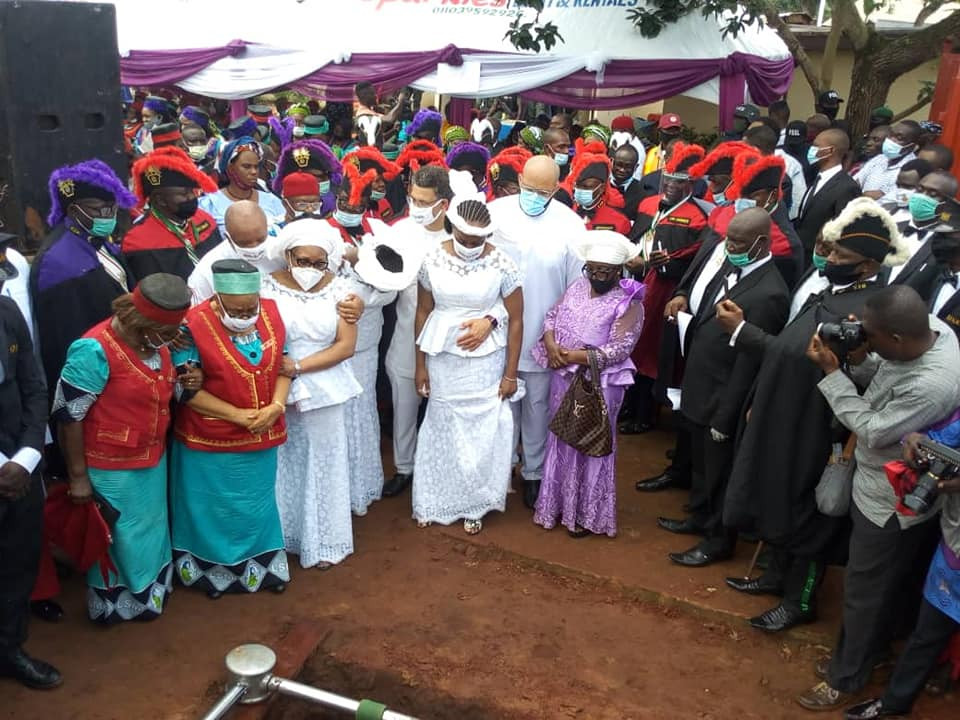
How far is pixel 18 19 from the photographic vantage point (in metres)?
3.62

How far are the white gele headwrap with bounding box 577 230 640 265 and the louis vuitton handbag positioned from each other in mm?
519

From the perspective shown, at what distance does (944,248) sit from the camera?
14.9 ft

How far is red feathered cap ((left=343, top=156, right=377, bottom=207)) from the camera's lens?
5.47 m

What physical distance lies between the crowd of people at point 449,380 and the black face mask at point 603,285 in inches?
1.3

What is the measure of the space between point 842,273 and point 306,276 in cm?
254

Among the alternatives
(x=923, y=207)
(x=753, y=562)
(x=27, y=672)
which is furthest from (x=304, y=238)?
(x=923, y=207)

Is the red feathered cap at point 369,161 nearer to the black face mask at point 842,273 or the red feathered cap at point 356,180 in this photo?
the red feathered cap at point 356,180

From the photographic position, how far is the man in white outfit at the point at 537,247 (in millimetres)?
5027

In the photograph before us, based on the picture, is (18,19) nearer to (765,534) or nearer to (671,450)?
(765,534)

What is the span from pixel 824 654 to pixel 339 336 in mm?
2884

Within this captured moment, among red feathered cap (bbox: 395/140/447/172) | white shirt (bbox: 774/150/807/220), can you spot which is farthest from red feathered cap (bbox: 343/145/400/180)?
white shirt (bbox: 774/150/807/220)

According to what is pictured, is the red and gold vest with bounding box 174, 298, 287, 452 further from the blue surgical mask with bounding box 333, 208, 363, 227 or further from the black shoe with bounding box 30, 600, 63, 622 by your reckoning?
the blue surgical mask with bounding box 333, 208, 363, 227

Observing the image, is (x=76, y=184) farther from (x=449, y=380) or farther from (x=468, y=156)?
(x=468, y=156)

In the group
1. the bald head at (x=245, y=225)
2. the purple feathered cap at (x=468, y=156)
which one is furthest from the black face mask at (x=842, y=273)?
the purple feathered cap at (x=468, y=156)
